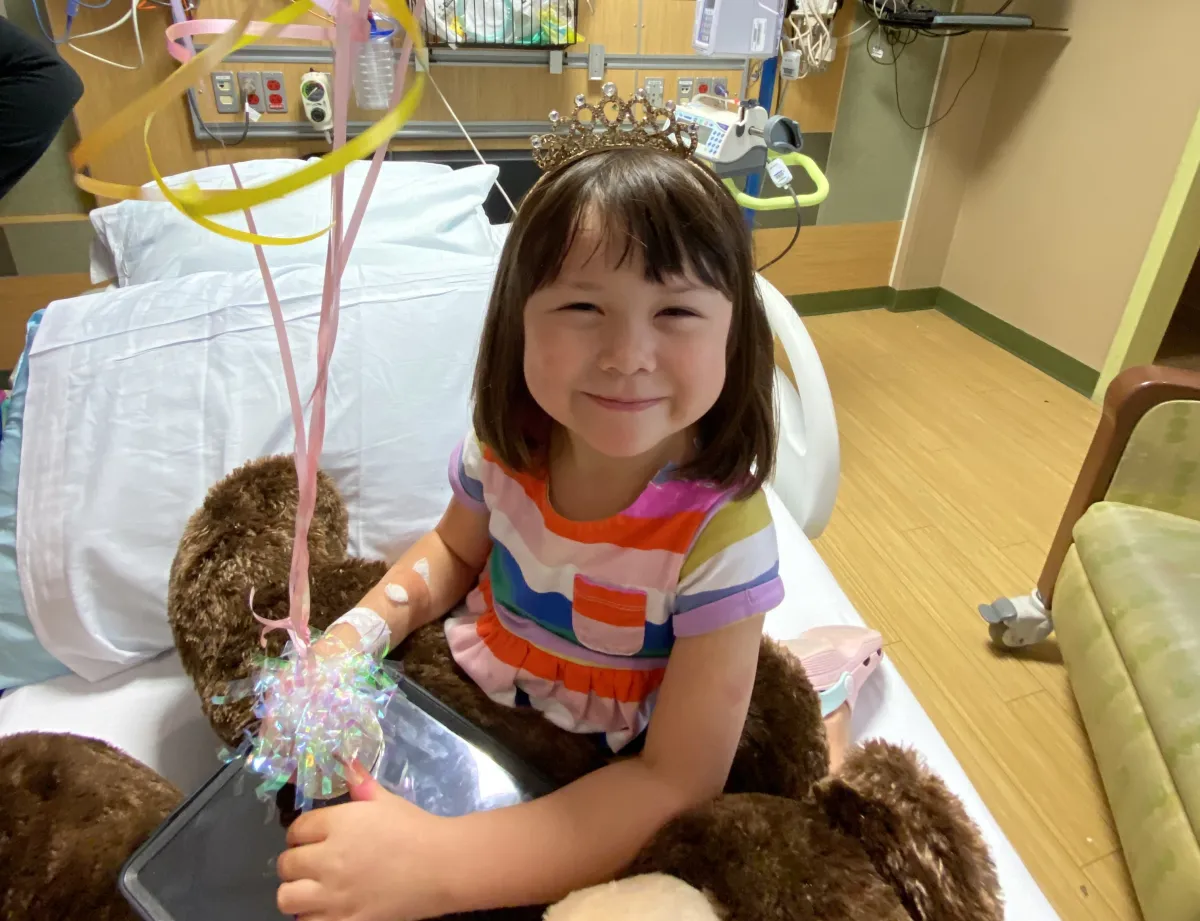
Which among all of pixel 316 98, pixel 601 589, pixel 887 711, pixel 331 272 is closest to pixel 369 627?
pixel 601 589

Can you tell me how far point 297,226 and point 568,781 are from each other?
100 cm

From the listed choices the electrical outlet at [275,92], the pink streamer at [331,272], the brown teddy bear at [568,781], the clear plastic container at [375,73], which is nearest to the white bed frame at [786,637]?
the brown teddy bear at [568,781]

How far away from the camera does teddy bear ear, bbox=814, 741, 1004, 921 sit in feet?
1.84

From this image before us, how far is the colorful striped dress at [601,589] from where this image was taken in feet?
2.22

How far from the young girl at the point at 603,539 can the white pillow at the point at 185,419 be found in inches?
9.8

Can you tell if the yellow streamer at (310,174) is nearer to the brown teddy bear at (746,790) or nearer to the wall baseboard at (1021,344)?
the brown teddy bear at (746,790)

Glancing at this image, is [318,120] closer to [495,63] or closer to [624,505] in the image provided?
[495,63]

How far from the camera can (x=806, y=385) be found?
3.86 feet

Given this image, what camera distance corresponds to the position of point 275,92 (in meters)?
1.98

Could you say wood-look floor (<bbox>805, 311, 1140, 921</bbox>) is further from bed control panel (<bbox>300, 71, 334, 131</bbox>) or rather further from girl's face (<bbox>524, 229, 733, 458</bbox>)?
bed control panel (<bbox>300, 71, 334, 131</bbox>)

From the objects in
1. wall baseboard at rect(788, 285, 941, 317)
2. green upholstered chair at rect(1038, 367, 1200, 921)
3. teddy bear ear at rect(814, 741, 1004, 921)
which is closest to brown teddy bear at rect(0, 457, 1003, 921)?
teddy bear ear at rect(814, 741, 1004, 921)

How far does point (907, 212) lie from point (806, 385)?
1.90m

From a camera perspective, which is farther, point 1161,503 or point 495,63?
point 495,63

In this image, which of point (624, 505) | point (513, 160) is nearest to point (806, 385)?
point (624, 505)
